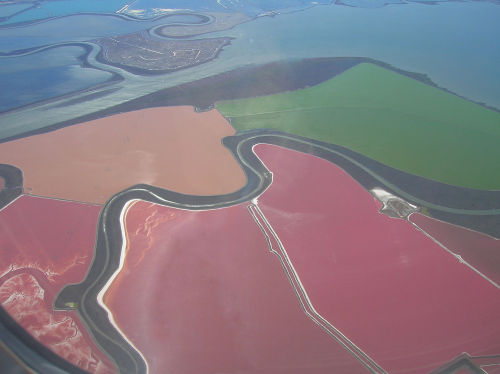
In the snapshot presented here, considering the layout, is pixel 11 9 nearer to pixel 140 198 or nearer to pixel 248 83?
pixel 248 83

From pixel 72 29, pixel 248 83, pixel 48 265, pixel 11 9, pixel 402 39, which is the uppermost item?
pixel 402 39

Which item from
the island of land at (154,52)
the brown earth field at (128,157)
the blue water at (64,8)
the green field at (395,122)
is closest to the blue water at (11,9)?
the blue water at (64,8)

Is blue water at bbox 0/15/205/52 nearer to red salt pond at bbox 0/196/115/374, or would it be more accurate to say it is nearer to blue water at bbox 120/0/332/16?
blue water at bbox 120/0/332/16

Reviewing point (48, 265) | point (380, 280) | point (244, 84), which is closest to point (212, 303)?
point (380, 280)

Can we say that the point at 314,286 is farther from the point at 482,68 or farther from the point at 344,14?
the point at 344,14

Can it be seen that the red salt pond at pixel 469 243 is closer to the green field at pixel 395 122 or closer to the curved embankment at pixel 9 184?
the green field at pixel 395 122

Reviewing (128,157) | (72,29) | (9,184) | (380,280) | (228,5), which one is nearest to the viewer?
(380,280)
